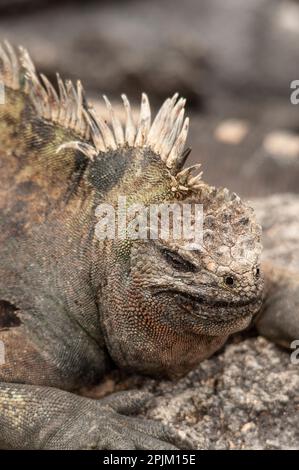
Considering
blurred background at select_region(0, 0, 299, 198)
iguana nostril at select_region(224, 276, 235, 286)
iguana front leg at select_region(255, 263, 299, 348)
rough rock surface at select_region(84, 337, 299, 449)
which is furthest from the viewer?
blurred background at select_region(0, 0, 299, 198)

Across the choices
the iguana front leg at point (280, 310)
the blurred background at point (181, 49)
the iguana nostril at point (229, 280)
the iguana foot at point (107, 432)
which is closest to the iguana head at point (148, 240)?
the iguana nostril at point (229, 280)

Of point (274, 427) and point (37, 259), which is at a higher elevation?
point (37, 259)

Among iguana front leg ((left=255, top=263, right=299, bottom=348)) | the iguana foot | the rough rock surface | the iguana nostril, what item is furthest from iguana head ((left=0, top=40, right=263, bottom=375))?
iguana front leg ((left=255, top=263, right=299, bottom=348))

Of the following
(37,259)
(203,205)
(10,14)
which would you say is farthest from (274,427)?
(10,14)

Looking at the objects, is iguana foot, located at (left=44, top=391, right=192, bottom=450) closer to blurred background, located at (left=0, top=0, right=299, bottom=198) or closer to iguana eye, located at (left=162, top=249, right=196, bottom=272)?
iguana eye, located at (left=162, top=249, right=196, bottom=272)

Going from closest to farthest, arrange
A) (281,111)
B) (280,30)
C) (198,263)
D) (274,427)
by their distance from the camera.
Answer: (198,263)
(274,427)
(281,111)
(280,30)

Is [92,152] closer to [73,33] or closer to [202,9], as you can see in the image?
[73,33]
